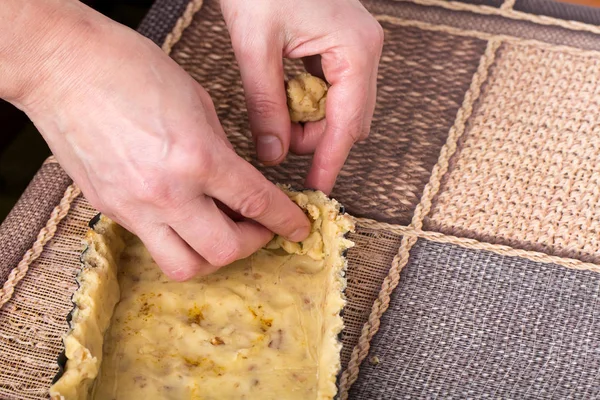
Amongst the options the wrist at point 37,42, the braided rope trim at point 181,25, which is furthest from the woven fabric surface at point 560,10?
the wrist at point 37,42

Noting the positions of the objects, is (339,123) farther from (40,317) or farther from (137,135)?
(40,317)

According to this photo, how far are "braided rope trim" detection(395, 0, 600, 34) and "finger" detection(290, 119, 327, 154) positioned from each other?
1.24 feet

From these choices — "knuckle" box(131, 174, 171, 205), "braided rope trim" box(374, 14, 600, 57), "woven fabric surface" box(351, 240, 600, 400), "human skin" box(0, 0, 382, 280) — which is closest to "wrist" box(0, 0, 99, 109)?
"human skin" box(0, 0, 382, 280)

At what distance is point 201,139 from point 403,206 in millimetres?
350

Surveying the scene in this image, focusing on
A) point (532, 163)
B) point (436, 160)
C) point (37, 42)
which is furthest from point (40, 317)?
point (532, 163)

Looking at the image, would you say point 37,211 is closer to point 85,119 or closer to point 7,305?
point 7,305

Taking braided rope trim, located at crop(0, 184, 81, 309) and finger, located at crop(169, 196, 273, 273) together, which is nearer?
finger, located at crop(169, 196, 273, 273)

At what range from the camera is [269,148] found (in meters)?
0.80

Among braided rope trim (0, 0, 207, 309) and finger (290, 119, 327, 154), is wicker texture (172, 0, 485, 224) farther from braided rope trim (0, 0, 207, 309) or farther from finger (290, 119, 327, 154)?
braided rope trim (0, 0, 207, 309)

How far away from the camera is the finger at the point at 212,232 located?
0.66m

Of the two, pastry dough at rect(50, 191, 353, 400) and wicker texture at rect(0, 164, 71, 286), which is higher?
pastry dough at rect(50, 191, 353, 400)

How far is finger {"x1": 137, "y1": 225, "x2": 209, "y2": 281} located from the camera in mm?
686

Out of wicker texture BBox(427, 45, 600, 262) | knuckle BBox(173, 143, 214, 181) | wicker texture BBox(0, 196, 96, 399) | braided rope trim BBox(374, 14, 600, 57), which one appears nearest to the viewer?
knuckle BBox(173, 143, 214, 181)

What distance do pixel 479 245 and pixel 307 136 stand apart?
0.25 meters
